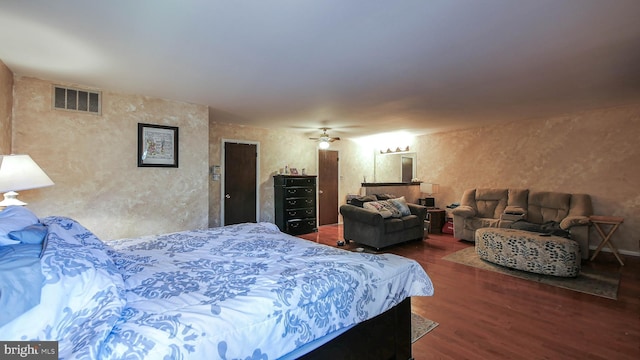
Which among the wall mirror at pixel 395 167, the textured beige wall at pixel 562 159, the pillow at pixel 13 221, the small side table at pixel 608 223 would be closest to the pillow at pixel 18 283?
the pillow at pixel 13 221

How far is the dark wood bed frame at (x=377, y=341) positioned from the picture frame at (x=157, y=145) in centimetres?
329

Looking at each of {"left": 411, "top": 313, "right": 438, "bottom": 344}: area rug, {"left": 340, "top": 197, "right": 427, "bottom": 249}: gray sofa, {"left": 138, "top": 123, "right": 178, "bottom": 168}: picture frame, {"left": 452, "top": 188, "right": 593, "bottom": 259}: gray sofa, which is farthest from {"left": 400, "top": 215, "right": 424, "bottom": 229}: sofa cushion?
{"left": 138, "top": 123, "right": 178, "bottom": 168}: picture frame

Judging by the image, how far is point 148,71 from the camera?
2701 mm

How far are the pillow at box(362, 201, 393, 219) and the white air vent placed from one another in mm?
4058

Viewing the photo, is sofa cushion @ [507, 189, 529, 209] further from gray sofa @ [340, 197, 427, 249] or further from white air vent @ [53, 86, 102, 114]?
white air vent @ [53, 86, 102, 114]

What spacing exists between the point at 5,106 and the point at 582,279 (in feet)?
21.0

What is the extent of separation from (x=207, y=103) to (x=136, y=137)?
39.8 inches

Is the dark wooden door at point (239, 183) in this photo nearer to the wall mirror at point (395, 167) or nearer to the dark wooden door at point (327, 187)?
the dark wooden door at point (327, 187)

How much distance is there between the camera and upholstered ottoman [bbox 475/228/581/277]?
128 inches

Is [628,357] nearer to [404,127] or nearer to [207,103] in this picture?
[404,127]

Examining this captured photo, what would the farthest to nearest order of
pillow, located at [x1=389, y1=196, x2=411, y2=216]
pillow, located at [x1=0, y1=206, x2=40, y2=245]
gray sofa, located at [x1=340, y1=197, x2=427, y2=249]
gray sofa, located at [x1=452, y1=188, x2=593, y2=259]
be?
pillow, located at [x1=389, y1=196, x2=411, y2=216]
gray sofa, located at [x1=340, y1=197, x2=427, y2=249]
gray sofa, located at [x1=452, y1=188, x2=593, y2=259]
pillow, located at [x1=0, y1=206, x2=40, y2=245]

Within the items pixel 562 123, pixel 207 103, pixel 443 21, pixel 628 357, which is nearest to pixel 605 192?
pixel 562 123

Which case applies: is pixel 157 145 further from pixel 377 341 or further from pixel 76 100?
pixel 377 341

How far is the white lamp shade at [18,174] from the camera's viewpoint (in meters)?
2.02
